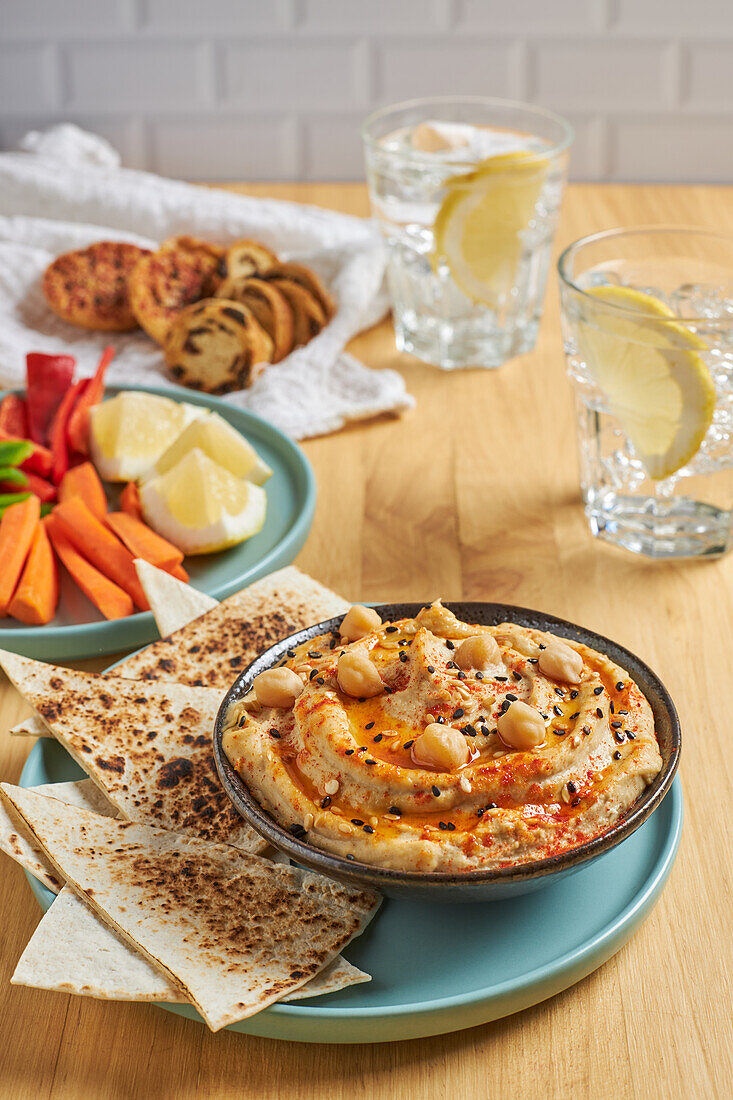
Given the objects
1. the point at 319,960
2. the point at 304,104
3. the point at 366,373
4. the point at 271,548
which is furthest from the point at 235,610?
the point at 304,104

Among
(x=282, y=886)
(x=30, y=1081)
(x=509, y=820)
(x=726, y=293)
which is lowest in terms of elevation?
(x=30, y=1081)

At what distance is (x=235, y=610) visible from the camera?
1821 mm

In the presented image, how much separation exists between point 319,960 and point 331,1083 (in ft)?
0.41

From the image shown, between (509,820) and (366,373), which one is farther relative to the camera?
(366,373)

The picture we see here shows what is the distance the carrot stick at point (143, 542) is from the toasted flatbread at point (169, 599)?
0.46 ft

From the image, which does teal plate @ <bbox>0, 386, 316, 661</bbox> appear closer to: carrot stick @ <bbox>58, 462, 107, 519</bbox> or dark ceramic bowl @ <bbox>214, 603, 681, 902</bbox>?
carrot stick @ <bbox>58, 462, 107, 519</bbox>

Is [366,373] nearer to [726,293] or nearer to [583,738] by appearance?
[726,293]

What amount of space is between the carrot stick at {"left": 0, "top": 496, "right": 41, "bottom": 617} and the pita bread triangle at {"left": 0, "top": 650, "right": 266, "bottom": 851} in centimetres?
37

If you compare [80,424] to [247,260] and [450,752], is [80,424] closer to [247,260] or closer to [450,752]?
[247,260]

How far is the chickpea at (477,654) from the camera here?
1429mm

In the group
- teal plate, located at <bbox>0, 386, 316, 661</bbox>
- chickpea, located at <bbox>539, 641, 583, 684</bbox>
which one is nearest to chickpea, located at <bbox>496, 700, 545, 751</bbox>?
chickpea, located at <bbox>539, 641, 583, 684</bbox>

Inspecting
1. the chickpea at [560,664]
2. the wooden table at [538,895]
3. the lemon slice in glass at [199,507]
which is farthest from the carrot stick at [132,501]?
the chickpea at [560,664]

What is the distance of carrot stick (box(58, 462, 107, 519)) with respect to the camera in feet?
7.27

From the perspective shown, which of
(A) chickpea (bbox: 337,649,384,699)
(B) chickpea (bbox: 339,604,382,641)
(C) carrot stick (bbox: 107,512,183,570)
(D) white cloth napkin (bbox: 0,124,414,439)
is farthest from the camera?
(D) white cloth napkin (bbox: 0,124,414,439)
